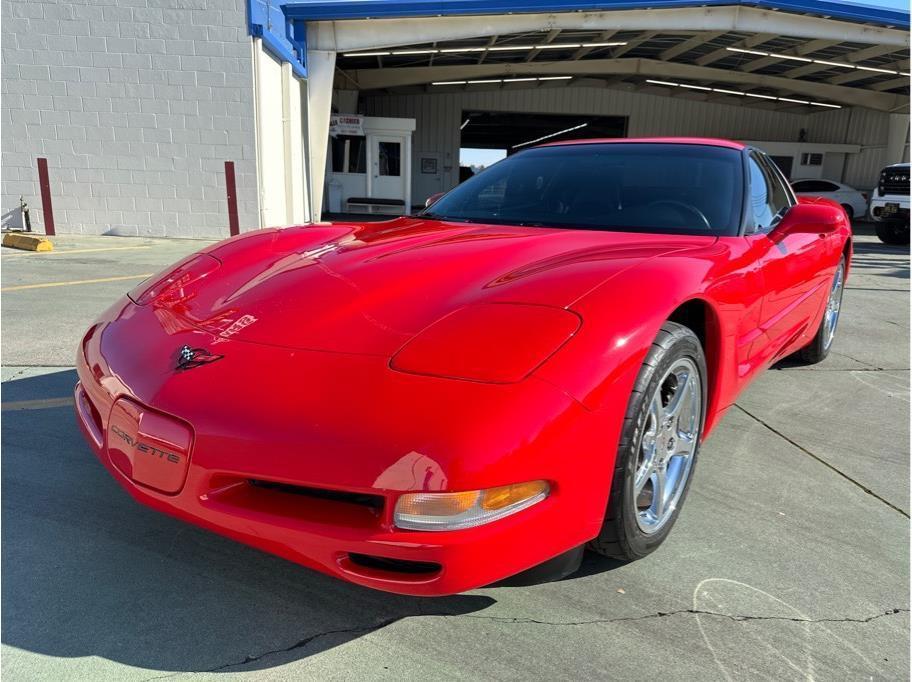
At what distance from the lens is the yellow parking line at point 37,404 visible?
299 centimetres

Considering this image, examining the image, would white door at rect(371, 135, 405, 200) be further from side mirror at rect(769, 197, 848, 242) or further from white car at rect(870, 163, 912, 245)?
side mirror at rect(769, 197, 848, 242)

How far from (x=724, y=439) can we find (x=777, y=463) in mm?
266

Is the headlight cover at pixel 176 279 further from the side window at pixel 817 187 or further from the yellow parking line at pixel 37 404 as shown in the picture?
the side window at pixel 817 187

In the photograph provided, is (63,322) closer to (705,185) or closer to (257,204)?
(705,185)

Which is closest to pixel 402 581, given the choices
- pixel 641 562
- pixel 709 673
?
pixel 709 673

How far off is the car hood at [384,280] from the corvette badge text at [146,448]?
1.20 ft

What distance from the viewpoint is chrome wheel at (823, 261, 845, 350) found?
4.18m

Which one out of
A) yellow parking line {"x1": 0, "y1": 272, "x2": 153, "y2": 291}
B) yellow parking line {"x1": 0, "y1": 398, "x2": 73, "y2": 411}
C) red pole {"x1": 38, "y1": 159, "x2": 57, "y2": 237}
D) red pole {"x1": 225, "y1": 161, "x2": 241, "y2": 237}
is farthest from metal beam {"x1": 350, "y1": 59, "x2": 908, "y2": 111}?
yellow parking line {"x1": 0, "y1": 398, "x2": 73, "y2": 411}

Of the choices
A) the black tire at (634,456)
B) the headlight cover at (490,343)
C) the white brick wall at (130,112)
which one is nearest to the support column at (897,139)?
the white brick wall at (130,112)

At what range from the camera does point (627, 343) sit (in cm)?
165

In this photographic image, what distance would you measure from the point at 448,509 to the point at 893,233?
15504mm

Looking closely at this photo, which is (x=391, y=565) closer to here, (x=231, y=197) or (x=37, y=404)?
(x=37, y=404)

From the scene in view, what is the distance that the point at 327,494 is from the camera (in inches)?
59.4

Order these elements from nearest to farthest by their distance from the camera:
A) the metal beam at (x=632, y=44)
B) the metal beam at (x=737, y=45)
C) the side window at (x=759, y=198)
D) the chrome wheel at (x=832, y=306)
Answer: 1. the side window at (x=759, y=198)
2. the chrome wheel at (x=832, y=306)
3. the metal beam at (x=737, y=45)
4. the metal beam at (x=632, y=44)
